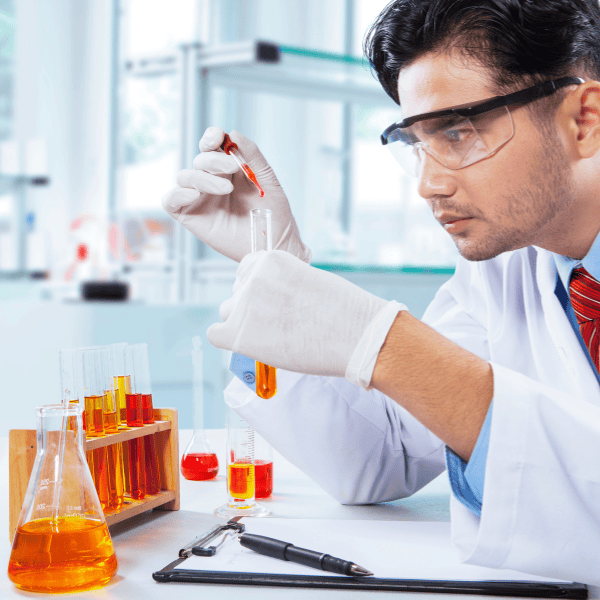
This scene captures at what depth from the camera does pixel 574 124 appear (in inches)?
46.6

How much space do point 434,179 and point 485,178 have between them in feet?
0.28

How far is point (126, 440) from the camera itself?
1005 millimetres

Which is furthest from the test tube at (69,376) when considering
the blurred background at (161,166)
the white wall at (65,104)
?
the white wall at (65,104)

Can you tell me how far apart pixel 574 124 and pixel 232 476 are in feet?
2.76

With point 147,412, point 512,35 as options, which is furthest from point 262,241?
point 512,35

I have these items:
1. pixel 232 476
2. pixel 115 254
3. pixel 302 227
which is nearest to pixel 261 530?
pixel 232 476

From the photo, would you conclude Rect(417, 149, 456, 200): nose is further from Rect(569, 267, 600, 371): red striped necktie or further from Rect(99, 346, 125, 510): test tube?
Rect(99, 346, 125, 510): test tube

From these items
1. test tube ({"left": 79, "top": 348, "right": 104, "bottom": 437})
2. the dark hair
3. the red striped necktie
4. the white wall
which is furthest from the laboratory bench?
the white wall

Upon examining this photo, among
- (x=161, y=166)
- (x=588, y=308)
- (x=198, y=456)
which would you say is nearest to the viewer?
(x=588, y=308)

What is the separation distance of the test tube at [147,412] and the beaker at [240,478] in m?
0.12

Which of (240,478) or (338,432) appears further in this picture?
(338,432)

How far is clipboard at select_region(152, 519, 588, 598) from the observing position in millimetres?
797

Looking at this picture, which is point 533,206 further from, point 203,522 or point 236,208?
point 203,522

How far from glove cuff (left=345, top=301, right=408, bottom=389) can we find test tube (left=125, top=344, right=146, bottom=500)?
373 mm
